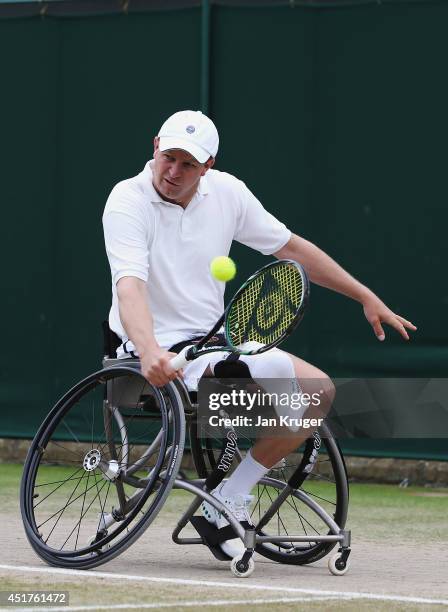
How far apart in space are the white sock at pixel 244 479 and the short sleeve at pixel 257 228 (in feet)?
2.62

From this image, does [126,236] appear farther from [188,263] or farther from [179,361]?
[179,361]

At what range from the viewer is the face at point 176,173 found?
463cm

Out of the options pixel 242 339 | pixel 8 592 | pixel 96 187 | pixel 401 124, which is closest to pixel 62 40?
pixel 96 187

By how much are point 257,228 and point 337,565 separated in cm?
112

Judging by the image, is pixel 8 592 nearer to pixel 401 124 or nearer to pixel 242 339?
pixel 242 339

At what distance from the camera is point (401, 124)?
23.8 feet

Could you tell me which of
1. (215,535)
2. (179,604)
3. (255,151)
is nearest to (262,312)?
(215,535)

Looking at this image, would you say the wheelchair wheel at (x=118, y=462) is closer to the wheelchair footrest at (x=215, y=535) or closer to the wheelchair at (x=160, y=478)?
the wheelchair at (x=160, y=478)

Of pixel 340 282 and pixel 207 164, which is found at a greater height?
pixel 207 164

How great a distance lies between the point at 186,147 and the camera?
15.0 ft

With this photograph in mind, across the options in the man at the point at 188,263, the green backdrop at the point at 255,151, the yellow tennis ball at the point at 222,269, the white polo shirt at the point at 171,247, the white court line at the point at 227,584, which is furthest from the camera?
the green backdrop at the point at 255,151

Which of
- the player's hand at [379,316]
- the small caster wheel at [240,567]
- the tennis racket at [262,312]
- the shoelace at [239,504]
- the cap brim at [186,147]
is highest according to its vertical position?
the cap brim at [186,147]

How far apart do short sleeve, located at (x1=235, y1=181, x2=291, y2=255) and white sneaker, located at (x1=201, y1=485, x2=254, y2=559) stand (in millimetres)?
867

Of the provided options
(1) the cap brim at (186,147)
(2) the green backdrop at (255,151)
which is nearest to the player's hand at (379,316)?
(1) the cap brim at (186,147)
